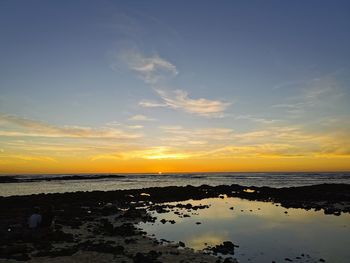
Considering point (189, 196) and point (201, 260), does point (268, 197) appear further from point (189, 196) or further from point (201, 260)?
point (201, 260)

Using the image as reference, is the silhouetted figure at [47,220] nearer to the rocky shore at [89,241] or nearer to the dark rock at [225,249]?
the rocky shore at [89,241]

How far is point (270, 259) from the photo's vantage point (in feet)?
57.0

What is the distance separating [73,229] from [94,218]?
628 cm

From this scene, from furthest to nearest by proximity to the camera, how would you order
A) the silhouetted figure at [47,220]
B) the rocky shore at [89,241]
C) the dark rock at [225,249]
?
the silhouetted figure at [47,220] < the dark rock at [225,249] < the rocky shore at [89,241]

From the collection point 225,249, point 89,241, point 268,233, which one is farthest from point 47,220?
point 268,233

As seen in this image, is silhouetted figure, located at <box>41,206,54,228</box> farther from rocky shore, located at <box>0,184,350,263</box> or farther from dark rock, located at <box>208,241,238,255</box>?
dark rock, located at <box>208,241,238,255</box>

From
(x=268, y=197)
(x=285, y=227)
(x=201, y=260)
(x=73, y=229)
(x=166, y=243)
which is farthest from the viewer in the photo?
(x=268, y=197)

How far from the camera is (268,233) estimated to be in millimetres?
24500

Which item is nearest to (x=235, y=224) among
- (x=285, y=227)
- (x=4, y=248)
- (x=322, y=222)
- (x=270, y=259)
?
(x=285, y=227)

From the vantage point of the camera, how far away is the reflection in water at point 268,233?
18.6 metres

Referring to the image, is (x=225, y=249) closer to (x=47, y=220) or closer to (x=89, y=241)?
(x=89, y=241)

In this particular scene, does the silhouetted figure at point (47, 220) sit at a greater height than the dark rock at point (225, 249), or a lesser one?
greater

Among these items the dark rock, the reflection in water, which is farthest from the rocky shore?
the reflection in water

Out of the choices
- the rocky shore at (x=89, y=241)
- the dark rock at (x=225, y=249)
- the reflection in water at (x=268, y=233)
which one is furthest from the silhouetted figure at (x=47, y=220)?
the dark rock at (x=225, y=249)
